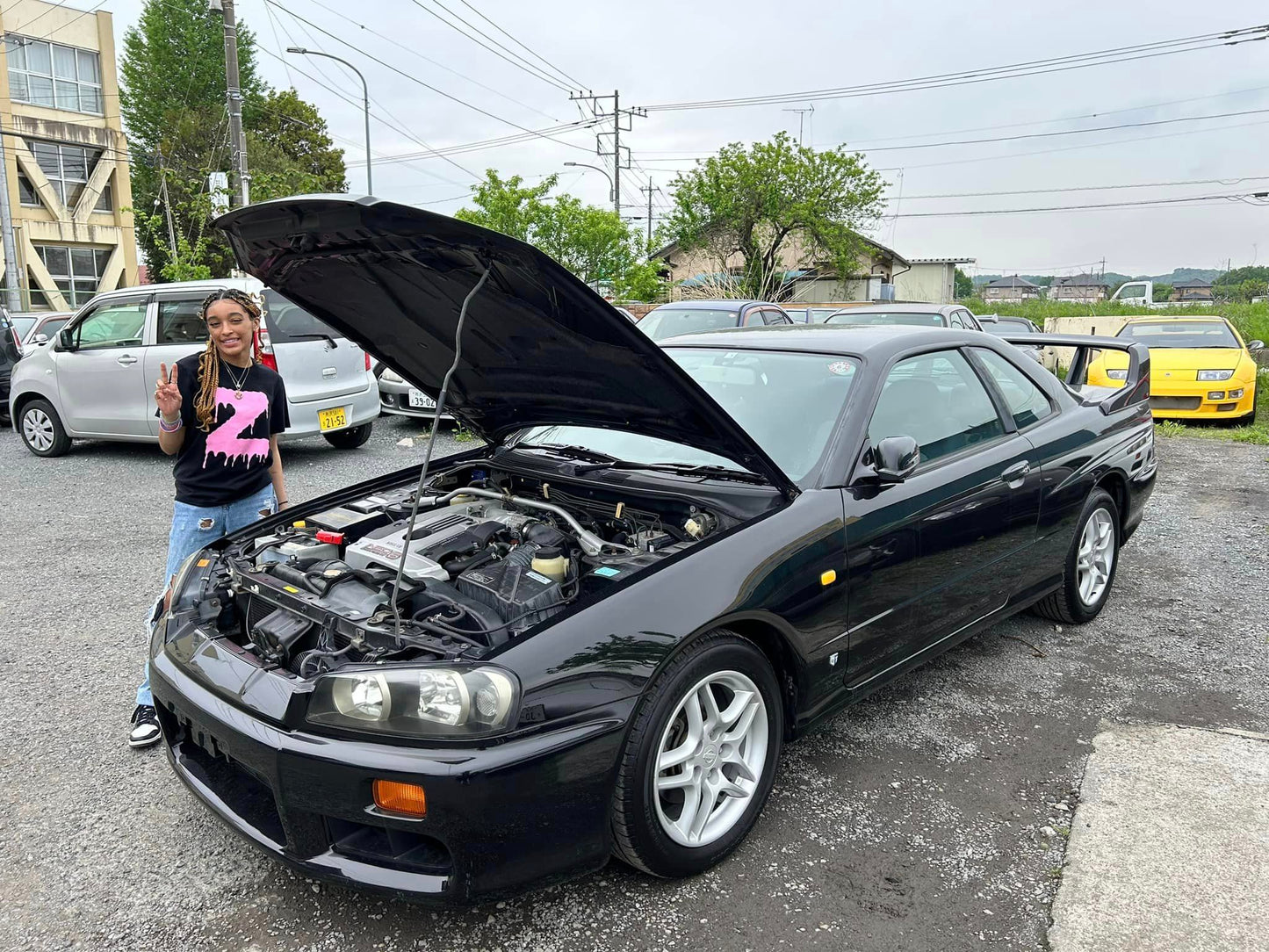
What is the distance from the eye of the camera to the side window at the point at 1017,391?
3852mm

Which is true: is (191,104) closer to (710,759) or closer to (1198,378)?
(1198,378)

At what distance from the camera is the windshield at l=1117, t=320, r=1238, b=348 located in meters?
11.4

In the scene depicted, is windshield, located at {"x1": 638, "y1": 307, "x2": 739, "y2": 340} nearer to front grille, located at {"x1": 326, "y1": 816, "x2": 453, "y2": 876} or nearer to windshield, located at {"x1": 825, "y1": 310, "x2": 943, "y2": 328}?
windshield, located at {"x1": 825, "y1": 310, "x2": 943, "y2": 328}

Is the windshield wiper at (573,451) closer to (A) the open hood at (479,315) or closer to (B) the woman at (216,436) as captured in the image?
(A) the open hood at (479,315)

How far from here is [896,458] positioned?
285 cm

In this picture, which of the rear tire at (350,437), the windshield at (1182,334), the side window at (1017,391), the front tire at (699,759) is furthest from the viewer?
the windshield at (1182,334)

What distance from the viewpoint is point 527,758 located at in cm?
205

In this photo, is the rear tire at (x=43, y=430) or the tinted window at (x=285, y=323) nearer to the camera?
the tinted window at (x=285, y=323)

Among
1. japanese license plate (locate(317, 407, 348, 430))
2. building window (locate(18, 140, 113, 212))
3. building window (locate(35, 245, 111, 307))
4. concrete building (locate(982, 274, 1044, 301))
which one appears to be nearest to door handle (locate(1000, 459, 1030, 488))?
japanese license plate (locate(317, 407, 348, 430))

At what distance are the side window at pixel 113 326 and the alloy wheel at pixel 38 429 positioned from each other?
1.01 metres

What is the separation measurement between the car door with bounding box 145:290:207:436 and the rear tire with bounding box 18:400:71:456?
63.3 inches

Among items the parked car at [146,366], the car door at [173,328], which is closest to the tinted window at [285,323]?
the parked car at [146,366]

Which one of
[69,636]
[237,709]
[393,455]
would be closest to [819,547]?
[237,709]

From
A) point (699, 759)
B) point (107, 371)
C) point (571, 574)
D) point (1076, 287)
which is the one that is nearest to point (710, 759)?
point (699, 759)
